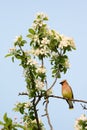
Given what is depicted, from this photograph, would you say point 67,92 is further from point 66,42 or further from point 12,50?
point 12,50

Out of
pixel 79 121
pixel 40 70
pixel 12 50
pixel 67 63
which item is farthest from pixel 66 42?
pixel 79 121

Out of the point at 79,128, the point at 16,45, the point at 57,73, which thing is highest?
the point at 16,45

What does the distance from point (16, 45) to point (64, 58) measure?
A: 44.3 inches

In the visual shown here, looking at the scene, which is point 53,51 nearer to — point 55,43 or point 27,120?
point 55,43

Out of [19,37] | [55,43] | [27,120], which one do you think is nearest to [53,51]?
[55,43]

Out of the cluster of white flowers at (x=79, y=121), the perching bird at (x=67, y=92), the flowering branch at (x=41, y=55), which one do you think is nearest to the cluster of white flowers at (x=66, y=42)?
the flowering branch at (x=41, y=55)

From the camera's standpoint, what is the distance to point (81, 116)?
13469mm

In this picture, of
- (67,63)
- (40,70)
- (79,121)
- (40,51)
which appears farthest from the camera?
(79,121)

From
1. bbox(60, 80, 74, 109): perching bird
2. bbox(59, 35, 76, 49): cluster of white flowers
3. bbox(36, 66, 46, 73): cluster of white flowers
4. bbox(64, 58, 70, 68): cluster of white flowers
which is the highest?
bbox(59, 35, 76, 49): cluster of white flowers

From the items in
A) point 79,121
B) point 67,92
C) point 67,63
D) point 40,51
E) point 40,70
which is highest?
point 40,51

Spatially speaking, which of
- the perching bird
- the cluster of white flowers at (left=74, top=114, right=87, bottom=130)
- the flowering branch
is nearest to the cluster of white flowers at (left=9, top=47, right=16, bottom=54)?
the flowering branch

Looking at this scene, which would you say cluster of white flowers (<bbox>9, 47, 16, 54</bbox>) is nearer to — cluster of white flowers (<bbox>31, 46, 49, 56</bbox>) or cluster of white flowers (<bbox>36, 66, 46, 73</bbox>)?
cluster of white flowers (<bbox>31, 46, 49, 56</bbox>)

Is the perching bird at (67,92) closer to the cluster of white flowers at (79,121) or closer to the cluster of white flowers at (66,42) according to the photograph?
the cluster of white flowers at (79,121)

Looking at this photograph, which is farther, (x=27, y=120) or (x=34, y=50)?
(x=27, y=120)
